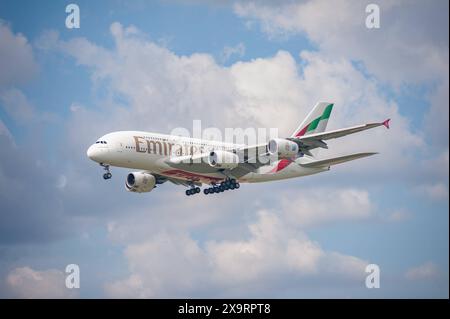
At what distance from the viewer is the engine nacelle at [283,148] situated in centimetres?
8631

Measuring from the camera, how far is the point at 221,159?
8906 cm

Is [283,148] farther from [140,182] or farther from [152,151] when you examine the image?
[140,182]

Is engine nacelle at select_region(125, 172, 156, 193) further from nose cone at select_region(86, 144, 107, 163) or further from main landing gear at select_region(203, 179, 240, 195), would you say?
nose cone at select_region(86, 144, 107, 163)

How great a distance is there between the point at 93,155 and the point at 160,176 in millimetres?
12458

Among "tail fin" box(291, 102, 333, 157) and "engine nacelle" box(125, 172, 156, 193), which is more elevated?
"tail fin" box(291, 102, 333, 157)

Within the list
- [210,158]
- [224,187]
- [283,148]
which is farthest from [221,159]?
[283,148]

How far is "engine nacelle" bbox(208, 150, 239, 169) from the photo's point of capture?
88938mm

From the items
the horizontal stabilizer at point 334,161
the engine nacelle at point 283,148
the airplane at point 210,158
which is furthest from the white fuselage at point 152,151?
the engine nacelle at point 283,148

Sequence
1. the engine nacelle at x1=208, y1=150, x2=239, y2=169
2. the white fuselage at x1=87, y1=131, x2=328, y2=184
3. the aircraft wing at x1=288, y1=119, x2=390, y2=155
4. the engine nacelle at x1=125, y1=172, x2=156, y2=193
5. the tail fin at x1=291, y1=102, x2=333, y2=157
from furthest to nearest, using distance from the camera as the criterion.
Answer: the tail fin at x1=291, y1=102, x2=333, y2=157 → the engine nacelle at x1=125, y1=172, x2=156, y2=193 → the engine nacelle at x1=208, y1=150, x2=239, y2=169 → the white fuselage at x1=87, y1=131, x2=328, y2=184 → the aircraft wing at x1=288, y1=119, x2=390, y2=155

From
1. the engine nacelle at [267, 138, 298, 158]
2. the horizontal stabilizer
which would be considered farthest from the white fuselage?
the engine nacelle at [267, 138, 298, 158]

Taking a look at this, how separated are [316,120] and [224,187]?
1344 cm

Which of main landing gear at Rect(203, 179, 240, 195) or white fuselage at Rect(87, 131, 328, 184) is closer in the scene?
white fuselage at Rect(87, 131, 328, 184)
